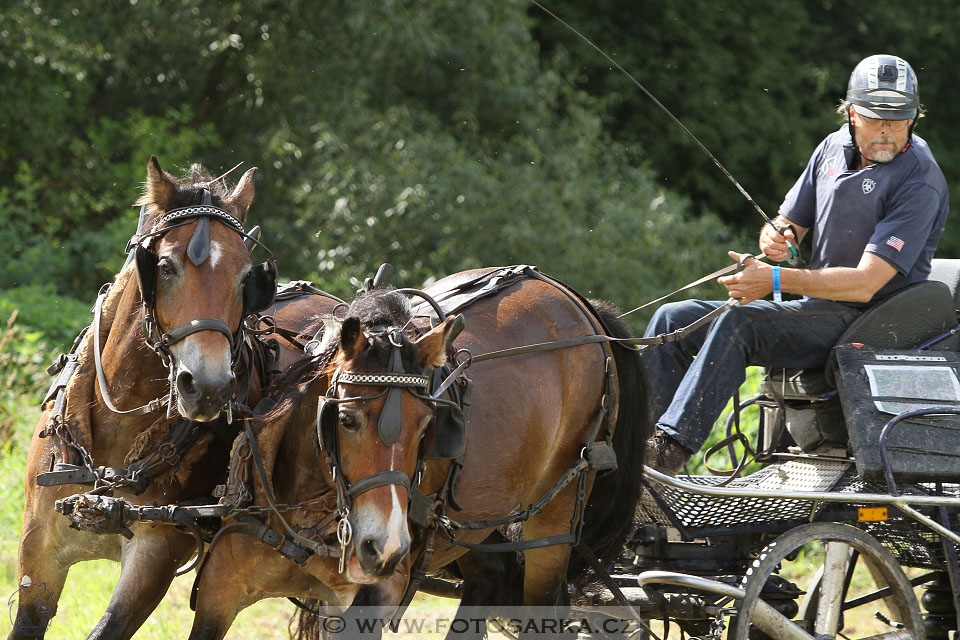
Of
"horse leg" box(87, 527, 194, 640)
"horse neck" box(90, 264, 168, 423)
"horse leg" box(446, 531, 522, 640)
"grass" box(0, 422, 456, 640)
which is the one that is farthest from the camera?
"grass" box(0, 422, 456, 640)

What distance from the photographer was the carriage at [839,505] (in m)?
3.90

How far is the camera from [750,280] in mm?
3965

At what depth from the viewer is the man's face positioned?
13.7ft

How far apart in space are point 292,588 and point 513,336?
1.05 m

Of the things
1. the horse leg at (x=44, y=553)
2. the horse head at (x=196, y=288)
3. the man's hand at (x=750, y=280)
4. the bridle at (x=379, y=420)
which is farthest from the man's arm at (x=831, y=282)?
the horse leg at (x=44, y=553)

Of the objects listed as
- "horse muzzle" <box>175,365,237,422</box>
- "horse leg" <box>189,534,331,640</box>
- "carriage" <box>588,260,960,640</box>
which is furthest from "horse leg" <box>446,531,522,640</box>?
"horse muzzle" <box>175,365,237,422</box>

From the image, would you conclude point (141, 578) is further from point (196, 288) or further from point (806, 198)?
point (806, 198)

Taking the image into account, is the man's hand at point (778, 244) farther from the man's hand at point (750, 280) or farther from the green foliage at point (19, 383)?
the green foliage at point (19, 383)

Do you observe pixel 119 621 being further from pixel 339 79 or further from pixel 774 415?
pixel 339 79

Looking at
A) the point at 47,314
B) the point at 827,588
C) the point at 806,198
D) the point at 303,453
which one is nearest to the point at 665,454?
the point at 827,588

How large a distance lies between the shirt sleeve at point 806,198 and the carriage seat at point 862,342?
59 centimetres

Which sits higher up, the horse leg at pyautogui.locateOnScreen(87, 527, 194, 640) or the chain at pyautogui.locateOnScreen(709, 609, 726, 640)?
the horse leg at pyautogui.locateOnScreen(87, 527, 194, 640)

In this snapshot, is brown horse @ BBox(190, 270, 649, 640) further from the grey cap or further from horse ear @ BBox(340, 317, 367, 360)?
the grey cap

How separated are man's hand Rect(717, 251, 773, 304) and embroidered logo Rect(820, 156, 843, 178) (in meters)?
0.64
